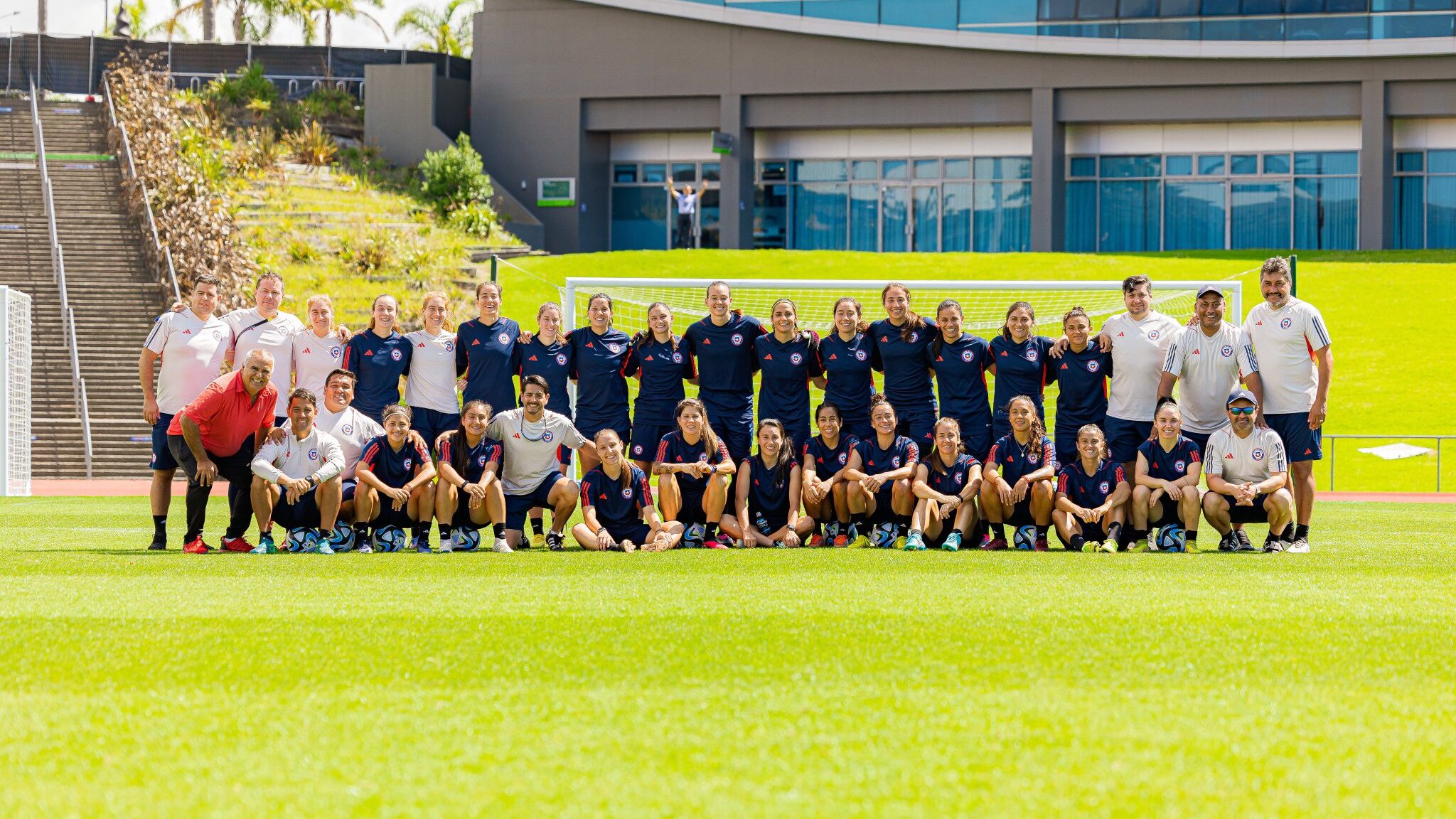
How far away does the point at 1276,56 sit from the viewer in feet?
105

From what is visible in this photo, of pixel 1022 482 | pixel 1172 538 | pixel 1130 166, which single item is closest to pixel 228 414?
pixel 1022 482

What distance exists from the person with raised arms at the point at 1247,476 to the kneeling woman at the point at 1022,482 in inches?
43.4

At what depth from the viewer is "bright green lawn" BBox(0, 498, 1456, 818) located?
3.48m

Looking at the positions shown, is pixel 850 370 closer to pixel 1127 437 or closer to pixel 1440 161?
pixel 1127 437

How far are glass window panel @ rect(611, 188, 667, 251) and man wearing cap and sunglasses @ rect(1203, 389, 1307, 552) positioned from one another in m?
29.1

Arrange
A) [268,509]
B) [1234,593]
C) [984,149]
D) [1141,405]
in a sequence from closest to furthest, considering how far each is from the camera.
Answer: [1234,593], [268,509], [1141,405], [984,149]

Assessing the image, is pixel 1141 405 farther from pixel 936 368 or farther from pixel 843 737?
pixel 843 737

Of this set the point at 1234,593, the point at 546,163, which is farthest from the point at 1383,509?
the point at 546,163

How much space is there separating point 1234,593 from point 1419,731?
2790 millimetres

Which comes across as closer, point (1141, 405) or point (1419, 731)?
point (1419, 731)

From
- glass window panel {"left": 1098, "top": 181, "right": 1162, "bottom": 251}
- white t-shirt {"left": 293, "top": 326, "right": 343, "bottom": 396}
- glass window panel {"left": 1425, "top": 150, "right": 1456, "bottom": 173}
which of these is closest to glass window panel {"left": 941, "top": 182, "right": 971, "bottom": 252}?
glass window panel {"left": 1098, "top": 181, "right": 1162, "bottom": 251}

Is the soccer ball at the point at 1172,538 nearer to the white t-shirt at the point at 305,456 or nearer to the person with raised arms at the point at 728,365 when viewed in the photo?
the person with raised arms at the point at 728,365

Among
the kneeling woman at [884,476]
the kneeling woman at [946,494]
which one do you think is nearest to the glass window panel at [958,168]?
the kneeling woman at [884,476]

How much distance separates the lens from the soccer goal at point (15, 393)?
15906 millimetres
